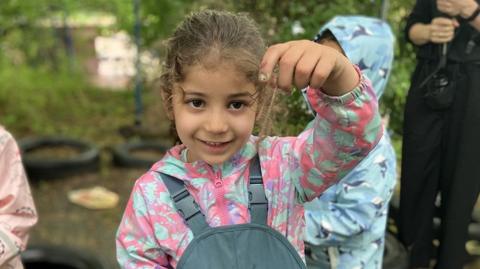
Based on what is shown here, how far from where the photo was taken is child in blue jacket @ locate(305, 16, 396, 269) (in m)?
2.00

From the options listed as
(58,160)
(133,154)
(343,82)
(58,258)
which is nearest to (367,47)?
(343,82)

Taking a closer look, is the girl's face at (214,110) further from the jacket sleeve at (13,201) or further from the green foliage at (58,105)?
the green foliage at (58,105)

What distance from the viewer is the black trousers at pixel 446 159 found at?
6.47ft

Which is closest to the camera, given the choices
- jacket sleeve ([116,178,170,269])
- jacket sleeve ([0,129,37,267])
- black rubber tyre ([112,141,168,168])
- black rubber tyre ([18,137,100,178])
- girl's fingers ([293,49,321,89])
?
girl's fingers ([293,49,321,89])

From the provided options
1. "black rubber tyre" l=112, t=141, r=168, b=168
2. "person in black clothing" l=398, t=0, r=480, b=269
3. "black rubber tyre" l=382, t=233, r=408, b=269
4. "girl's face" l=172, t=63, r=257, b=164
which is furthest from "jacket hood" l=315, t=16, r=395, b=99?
"black rubber tyre" l=112, t=141, r=168, b=168

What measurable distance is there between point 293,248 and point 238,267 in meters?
0.15

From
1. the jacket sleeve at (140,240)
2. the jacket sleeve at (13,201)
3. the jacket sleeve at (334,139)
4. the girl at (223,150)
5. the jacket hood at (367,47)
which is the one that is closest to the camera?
the jacket sleeve at (334,139)

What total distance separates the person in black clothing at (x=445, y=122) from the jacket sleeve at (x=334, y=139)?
81 cm

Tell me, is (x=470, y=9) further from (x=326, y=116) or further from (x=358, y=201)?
(x=326, y=116)

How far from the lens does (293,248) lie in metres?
1.40

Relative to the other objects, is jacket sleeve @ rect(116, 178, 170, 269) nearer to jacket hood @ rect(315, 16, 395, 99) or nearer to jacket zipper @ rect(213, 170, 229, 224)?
jacket zipper @ rect(213, 170, 229, 224)

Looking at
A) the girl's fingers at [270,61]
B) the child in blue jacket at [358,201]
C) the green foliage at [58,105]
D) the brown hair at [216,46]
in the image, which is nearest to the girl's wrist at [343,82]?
the girl's fingers at [270,61]

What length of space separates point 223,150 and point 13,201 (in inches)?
33.6

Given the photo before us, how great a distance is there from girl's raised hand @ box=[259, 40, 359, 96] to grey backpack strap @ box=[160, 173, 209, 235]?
17.7 inches
